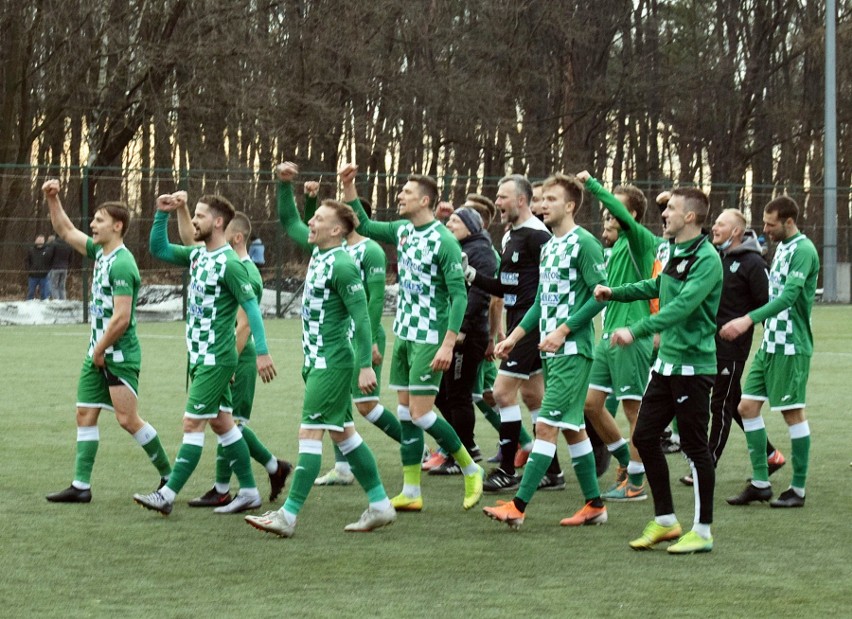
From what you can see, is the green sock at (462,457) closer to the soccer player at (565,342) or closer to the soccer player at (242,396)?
the soccer player at (565,342)

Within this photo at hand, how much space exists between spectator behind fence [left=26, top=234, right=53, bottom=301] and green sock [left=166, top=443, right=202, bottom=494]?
58.8 ft

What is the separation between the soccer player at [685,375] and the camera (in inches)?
261

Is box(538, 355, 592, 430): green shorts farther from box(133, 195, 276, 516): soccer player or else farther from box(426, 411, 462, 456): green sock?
box(133, 195, 276, 516): soccer player

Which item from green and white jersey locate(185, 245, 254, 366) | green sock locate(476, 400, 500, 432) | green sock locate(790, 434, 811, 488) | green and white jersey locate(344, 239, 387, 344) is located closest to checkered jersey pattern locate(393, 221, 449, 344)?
green and white jersey locate(344, 239, 387, 344)

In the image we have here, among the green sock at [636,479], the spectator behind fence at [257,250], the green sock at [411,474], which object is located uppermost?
the spectator behind fence at [257,250]

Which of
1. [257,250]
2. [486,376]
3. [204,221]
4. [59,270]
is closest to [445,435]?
[204,221]

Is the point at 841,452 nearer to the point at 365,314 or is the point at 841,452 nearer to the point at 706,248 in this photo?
the point at 706,248

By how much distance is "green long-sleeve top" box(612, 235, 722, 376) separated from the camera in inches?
257

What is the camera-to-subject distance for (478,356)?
9156 millimetres

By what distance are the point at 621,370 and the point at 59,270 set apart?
58.9 feet

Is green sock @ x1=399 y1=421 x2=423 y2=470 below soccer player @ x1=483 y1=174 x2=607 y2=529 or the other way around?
below

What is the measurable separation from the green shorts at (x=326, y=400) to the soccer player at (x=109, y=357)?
1273 mm

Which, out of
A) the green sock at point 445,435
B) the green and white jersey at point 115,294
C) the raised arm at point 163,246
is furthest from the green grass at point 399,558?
the raised arm at point 163,246

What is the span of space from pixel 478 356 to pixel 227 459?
2092 millimetres
